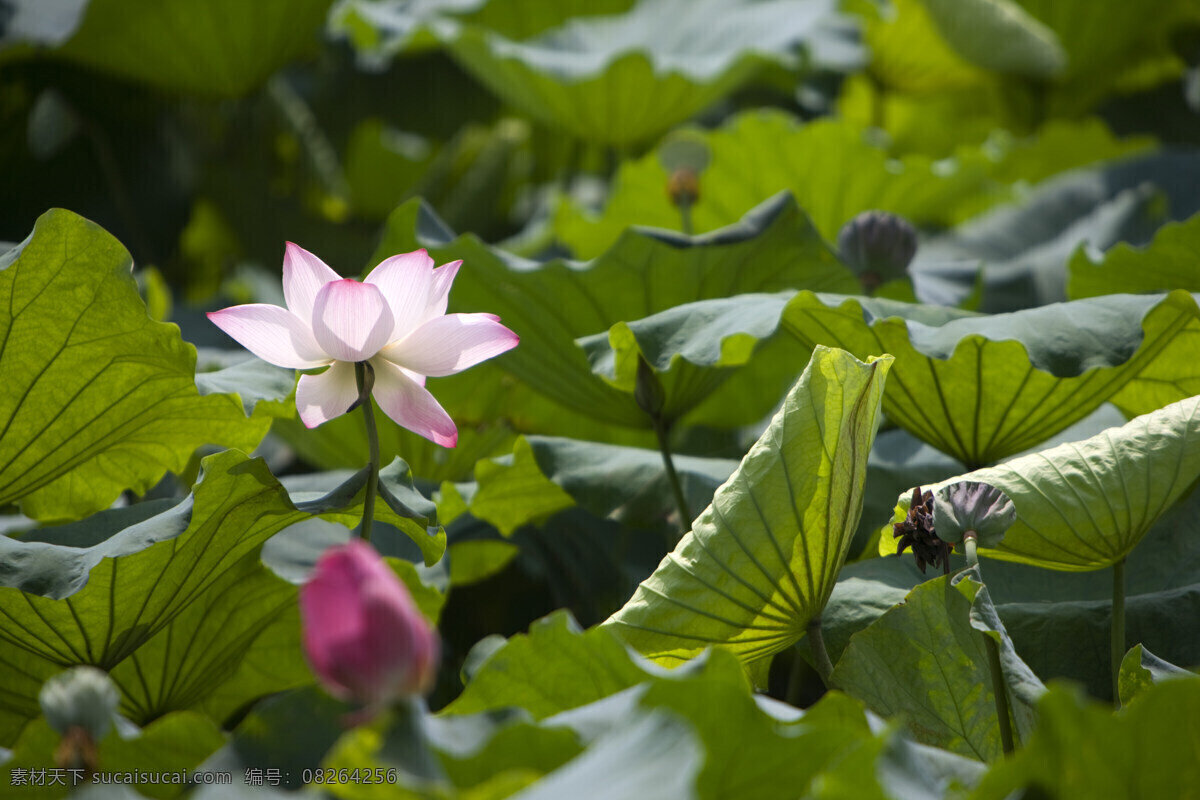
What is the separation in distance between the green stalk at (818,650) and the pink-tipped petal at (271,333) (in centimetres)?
29

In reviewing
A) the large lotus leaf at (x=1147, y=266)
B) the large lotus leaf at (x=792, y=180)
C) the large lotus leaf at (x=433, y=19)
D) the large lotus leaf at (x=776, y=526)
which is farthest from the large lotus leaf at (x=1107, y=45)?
the large lotus leaf at (x=776, y=526)

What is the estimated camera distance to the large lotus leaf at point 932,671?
544 millimetres

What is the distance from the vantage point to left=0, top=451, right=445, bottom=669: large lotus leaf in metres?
0.53

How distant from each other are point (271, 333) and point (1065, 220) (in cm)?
121

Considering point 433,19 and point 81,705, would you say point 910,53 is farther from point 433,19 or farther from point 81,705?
point 81,705

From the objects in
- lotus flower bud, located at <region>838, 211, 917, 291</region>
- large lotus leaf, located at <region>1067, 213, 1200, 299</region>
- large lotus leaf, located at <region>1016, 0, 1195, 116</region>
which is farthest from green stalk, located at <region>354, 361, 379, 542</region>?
large lotus leaf, located at <region>1016, 0, 1195, 116</region>

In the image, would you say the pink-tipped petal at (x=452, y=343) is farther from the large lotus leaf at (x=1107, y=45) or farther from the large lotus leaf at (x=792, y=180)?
the large lotus leaf at (x=1107, y=45)

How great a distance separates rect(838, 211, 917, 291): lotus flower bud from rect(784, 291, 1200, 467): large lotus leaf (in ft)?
0.39

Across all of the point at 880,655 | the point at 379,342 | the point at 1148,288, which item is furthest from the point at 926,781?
the point at 1148,288

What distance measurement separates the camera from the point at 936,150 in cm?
178

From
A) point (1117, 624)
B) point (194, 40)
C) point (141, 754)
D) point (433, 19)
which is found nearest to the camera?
point (141, 754)

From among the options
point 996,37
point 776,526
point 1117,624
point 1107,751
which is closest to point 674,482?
point 776,526

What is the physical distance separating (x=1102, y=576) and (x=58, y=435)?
2.23 ft

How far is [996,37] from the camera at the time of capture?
4.86ft
